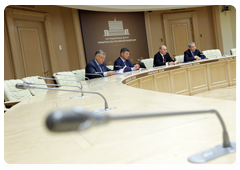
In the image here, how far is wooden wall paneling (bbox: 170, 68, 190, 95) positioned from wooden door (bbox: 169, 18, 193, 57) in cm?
421

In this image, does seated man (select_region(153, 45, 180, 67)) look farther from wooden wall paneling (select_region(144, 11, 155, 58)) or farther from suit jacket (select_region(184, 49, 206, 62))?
wooden wall paneling (select_region(144, 11, 155, 58))

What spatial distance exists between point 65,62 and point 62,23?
1191 mm

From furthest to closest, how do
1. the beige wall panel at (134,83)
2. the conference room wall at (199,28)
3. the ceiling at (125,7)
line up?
the conference room wall at (199,28) → the ceiling at (125,7) → the beige wall panel at (134,83)

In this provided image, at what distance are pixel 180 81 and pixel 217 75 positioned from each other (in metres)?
1.14

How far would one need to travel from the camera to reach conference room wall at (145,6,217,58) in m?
8.95

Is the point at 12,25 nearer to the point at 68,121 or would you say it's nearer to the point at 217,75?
the point at 217,75

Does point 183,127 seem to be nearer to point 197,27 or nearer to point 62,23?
point 62,23

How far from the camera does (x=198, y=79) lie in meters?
5.53

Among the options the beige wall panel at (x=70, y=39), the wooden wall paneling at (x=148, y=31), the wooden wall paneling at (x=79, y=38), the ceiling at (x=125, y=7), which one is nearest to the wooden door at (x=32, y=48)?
the beige wall panel at (x=70, y=39)

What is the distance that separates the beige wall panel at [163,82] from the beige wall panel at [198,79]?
0.68m

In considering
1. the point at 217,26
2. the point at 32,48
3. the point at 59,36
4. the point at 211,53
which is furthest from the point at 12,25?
the point at 217,26

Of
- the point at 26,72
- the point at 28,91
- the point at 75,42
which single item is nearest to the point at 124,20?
the point at 75,42

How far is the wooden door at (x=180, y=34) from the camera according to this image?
9.37 metres

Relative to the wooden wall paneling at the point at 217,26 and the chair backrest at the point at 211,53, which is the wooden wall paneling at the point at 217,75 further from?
the wooden wall paneling at the point at 217,26
